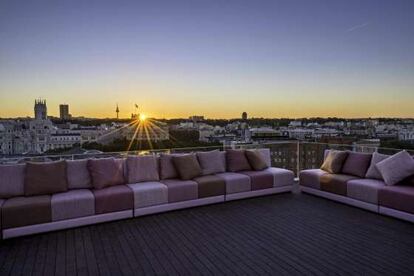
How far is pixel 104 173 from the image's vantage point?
4285 mm

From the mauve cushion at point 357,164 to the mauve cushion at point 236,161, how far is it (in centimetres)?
172

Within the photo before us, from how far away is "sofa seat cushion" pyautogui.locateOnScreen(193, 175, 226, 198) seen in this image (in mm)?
4586

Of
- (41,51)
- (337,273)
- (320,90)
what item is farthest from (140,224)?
(320,90)

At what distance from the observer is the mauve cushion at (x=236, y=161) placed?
537cm

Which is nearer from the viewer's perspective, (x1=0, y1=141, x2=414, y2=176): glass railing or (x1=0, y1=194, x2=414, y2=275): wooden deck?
(x1=0, y1=194, x2=414, y2=275): wooden deck

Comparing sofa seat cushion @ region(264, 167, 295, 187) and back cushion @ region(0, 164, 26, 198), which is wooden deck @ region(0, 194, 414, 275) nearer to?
back cushion @ region(0, 164, 26, 198)

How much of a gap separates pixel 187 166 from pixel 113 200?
54.2 inches

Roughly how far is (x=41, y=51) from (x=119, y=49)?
1.94 m

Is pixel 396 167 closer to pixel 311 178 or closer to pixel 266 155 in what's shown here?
pixel 311 178

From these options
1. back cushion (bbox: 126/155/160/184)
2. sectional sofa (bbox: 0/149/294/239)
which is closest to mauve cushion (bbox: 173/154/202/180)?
sectional sofa (bbox: 0/149/294/239)

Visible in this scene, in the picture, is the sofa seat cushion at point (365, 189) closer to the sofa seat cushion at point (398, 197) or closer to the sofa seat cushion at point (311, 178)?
the sofa seat cushion at point (398, 197)

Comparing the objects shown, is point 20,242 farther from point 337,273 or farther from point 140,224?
point 337,273

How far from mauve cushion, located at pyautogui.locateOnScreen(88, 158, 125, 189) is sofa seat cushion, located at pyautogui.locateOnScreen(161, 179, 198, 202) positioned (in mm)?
709

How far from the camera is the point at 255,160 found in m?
5.50
